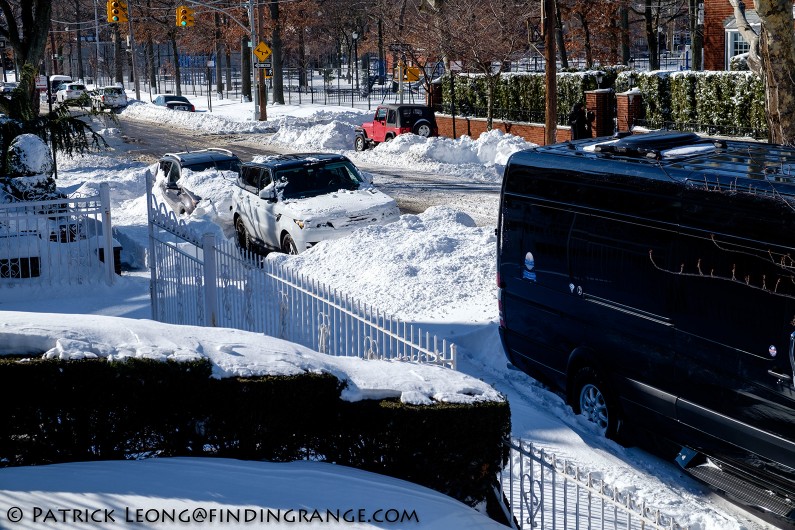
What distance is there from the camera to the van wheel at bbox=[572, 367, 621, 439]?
8.69 meters

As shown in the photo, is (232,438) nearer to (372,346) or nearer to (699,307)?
(372,346)

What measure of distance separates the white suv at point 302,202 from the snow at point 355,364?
70 centimetres

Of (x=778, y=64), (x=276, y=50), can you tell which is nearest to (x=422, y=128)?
(x=778, y=64)

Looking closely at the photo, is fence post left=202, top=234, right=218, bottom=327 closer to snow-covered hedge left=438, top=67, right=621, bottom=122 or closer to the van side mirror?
the van side mirror

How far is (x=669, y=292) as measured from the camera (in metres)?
7.79

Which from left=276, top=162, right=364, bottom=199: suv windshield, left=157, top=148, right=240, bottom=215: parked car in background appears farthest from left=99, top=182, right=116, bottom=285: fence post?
left=157, top=148, right=240, bottom=215: parked car in background

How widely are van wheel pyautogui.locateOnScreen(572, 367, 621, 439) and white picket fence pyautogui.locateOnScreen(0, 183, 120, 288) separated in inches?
273

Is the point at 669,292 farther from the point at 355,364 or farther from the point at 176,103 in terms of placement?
the point at 176,103

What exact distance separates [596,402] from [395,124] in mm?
27034

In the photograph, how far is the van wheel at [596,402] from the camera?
8688 mm

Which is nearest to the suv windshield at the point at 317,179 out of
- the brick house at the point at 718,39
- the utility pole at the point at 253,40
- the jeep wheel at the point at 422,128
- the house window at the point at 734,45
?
the jeep wheel at the point at 422,128

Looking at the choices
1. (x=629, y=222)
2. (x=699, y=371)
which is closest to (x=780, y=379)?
(x=699, y=371)

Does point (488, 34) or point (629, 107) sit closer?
point (629, 107)

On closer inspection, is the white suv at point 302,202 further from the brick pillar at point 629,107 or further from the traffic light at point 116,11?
the traffic light at point 116,11
